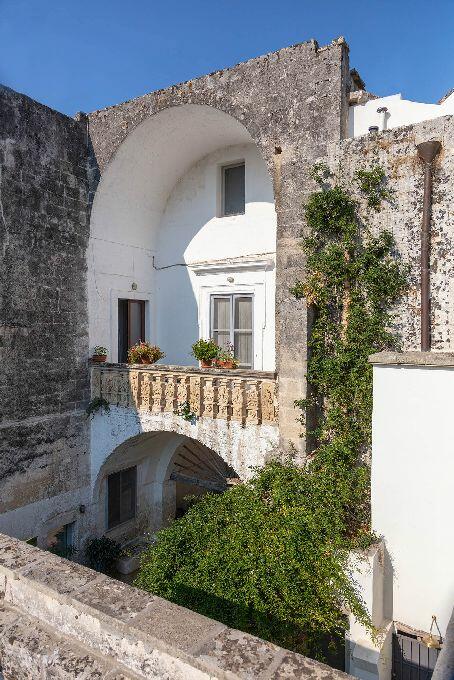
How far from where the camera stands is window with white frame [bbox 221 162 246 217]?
10.6 meters

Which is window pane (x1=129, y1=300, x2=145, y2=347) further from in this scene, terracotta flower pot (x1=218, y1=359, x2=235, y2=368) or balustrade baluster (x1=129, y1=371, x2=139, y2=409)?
terracotta flower pot (x1=218, y1=359, x2=235, y2=368)

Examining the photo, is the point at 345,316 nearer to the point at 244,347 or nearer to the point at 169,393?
the point at 244,347

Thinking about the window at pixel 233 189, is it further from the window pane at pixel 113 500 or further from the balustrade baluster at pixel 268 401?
the window pane at pixel 113 500

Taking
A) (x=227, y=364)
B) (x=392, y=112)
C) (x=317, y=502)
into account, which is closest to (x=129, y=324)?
(x=227, y=364)

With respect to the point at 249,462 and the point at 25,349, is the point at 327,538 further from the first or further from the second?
the point at 25,349

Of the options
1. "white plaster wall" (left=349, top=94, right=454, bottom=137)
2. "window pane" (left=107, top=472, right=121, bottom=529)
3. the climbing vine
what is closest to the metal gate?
the climbing vine

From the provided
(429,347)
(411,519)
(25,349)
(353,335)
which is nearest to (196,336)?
(25,349)

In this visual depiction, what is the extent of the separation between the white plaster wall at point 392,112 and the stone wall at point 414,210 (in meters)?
0.53

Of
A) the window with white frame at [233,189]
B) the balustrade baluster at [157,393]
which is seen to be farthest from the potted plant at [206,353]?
the window with white frame at [233,189]

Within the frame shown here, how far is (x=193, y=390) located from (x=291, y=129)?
4850 millimetres

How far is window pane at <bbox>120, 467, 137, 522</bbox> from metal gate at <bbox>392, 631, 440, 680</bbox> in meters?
7.35

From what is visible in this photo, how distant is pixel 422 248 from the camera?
21.3 ft

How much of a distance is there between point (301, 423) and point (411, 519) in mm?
2199

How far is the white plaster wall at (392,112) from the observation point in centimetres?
725
